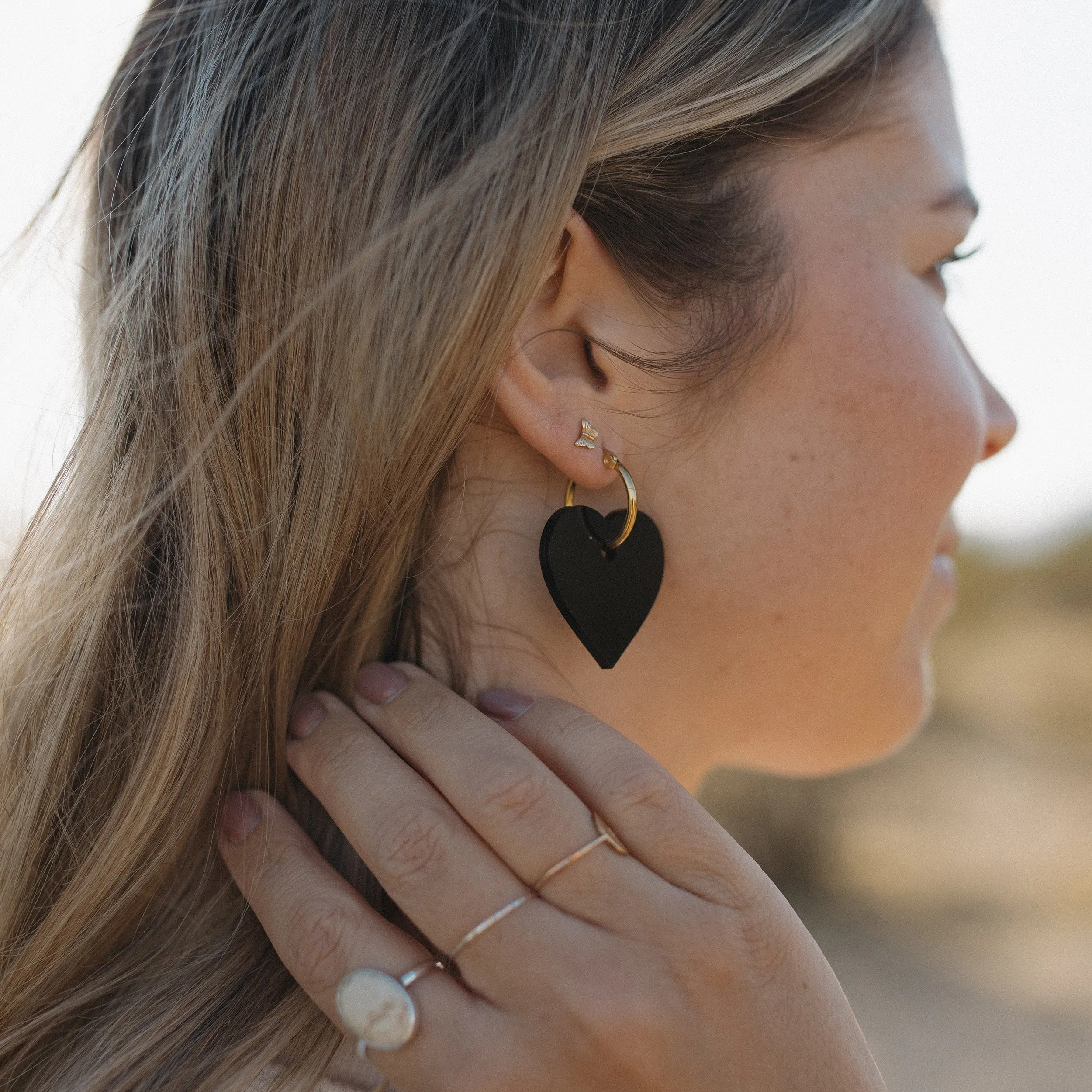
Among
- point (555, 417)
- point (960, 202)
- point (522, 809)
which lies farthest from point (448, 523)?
point (960, 202)

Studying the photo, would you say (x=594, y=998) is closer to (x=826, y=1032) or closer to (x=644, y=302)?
(x=826, y=1032)

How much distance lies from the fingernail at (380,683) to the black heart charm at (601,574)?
0.69 feet

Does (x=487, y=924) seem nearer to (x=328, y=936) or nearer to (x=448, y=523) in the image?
(x=328, y=936)

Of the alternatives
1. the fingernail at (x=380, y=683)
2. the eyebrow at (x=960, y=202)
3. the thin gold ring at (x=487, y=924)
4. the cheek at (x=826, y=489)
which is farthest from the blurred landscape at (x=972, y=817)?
the thin gold ring at (x=487, y=924)

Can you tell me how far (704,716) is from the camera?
61.2 inches

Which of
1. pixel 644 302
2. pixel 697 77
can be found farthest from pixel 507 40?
pixel 644 302

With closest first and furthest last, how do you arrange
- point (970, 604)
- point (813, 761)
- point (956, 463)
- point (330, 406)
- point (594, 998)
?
point (594, 998) → point (330, 406) → point (956, 463) → point (813, 761) → point (970, 604)

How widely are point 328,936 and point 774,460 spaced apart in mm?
802

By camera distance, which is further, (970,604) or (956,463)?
(970,604)

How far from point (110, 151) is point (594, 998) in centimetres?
123

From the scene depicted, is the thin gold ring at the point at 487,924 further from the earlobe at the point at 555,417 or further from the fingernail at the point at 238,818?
the earlobe at the point at 555,417

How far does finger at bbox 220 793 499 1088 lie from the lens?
3.30ft

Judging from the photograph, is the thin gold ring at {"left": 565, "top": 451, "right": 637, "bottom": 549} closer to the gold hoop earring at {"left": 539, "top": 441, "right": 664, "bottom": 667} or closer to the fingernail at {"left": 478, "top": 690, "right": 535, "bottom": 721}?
the gold hoop earring at {"left": 539, "top": 441, "right": 664, "bottom": 667}

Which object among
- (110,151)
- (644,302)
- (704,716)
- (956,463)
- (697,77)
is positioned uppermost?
(110,151)
